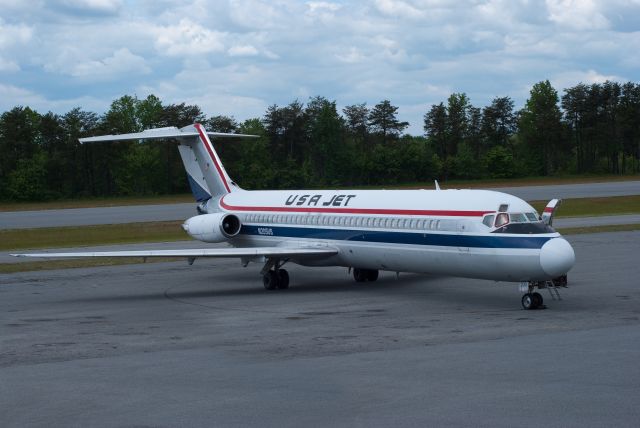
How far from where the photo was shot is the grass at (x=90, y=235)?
44438 mm

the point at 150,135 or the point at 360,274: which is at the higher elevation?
the point at 150,135

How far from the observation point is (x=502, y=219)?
808 inches

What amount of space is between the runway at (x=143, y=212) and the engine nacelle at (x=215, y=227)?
28.1m

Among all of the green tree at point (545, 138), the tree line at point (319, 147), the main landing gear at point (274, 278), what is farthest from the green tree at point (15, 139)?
the main landing gear at point (274, 278)

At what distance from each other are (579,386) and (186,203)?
209 ft

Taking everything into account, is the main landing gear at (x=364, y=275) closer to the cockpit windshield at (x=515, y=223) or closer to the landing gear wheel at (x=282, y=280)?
the landing gear wheel at (x=282, y=280)

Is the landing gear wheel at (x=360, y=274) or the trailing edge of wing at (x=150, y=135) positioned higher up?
the trailing edge of wing at (x=150, y=135)

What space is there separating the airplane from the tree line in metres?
59.6

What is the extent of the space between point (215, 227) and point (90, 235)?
74.4ft

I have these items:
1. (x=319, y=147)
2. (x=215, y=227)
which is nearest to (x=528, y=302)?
(x=215, y=227)

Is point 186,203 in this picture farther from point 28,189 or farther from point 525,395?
point 525,395

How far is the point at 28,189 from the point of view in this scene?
8819cm

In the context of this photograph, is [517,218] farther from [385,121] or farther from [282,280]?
[385,121]

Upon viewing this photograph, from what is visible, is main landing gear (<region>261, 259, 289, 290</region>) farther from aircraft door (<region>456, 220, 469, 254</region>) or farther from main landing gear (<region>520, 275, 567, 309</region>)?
main landing gear (<region>520, 275, 567, 309</region>)
